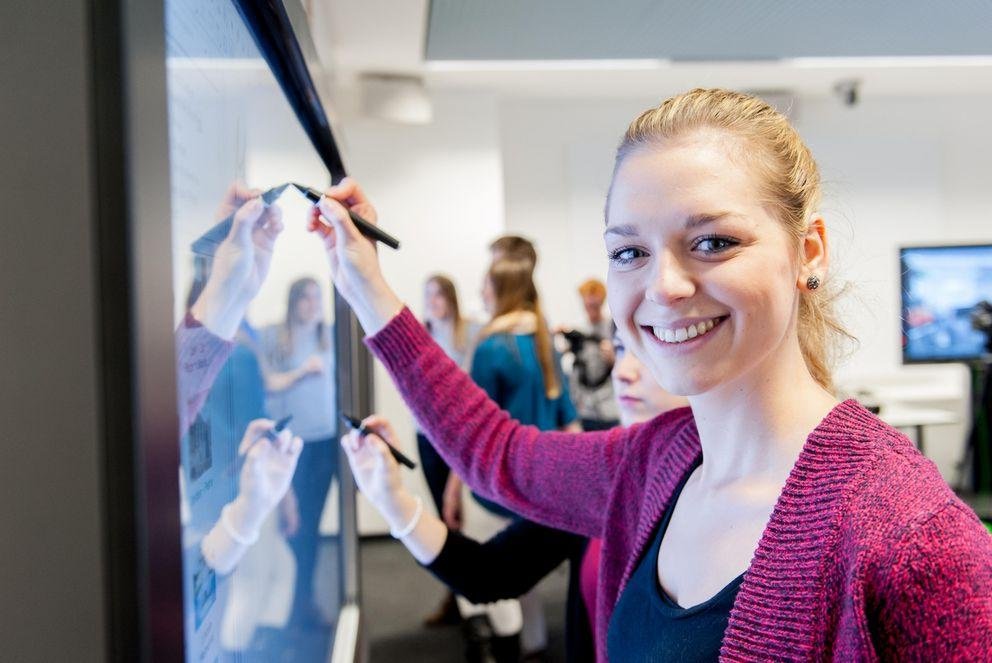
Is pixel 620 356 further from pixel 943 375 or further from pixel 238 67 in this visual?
→ pixel 943 375

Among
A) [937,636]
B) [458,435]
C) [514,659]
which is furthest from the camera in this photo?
[514,659]

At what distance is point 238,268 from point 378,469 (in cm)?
62

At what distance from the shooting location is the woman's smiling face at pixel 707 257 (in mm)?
737

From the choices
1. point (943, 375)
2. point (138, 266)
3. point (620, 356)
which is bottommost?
point (943, 375)

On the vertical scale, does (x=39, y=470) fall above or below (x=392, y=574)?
above

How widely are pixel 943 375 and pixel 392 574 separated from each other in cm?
402

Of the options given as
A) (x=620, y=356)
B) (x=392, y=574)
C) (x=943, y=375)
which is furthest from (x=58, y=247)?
(x=943, y=375)

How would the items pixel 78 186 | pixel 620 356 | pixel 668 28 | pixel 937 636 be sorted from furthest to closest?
pixel 668 28, pixel 620 356, pixel 937 636, pixel 78 186

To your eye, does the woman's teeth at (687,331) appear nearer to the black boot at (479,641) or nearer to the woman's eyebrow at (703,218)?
the woman's eyebrow at (703,218)

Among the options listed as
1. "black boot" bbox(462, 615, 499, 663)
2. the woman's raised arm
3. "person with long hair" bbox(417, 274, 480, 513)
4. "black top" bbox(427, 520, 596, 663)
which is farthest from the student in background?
"person with long hair" bbox(417, 274, 480, 513)

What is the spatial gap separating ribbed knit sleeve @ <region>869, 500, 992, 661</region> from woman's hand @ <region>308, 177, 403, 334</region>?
0.71 metres

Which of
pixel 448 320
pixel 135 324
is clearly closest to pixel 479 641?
pixel 448 320

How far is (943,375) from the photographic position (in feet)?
17.0

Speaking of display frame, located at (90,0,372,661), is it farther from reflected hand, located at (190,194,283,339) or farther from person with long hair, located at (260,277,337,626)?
person with long hair, located at (260,277,337,626)
